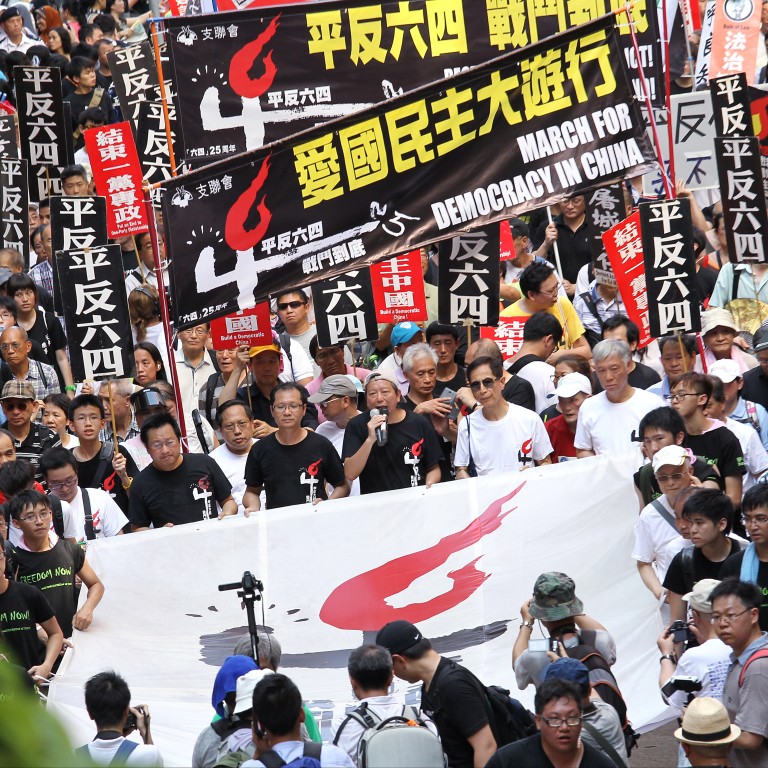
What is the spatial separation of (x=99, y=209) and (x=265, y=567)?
4.22m

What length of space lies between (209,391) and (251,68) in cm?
282

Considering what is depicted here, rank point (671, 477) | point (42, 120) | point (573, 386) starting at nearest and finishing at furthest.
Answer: point (671, 477), point (573, 386), point (42, 120)

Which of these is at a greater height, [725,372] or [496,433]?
[725,372]

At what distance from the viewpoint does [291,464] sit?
830cm

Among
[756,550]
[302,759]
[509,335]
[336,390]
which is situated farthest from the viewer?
[509,335]

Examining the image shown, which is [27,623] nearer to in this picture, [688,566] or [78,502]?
[78,502]

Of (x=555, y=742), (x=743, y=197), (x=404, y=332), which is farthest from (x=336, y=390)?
(x=555, y=742)

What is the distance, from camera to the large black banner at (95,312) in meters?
9.44

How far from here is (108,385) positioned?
9.70m

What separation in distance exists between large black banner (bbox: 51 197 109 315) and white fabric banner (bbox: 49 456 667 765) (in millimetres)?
3586

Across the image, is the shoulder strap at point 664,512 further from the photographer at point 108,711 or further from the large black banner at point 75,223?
the large black banner at point 75,223

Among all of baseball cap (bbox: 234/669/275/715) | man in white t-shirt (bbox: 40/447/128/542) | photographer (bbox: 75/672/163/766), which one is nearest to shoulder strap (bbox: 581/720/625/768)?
baseball cap (bbox: 234/669/275/715)

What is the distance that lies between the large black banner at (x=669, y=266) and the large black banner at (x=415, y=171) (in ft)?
1.47

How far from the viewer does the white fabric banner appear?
7238 mm
